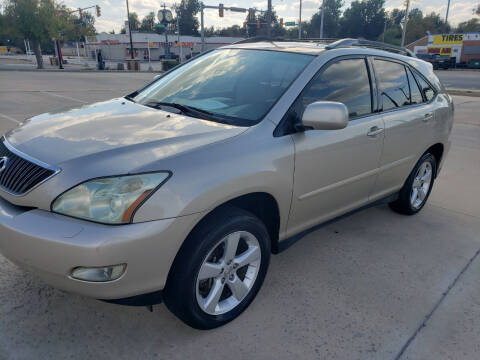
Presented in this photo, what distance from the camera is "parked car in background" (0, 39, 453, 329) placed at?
1880mm

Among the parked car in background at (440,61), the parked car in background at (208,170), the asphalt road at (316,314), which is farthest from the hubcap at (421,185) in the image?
the parked car in background at (440,61)

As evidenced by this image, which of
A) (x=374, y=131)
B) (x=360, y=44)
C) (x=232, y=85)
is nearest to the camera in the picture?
(x=232, y=85)

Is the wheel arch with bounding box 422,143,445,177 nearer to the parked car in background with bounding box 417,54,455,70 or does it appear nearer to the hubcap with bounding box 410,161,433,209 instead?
the hubcap with bounding box 410,161,433,209

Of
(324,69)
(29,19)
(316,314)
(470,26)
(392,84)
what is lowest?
(316,314)

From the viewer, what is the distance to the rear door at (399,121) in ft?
11.1

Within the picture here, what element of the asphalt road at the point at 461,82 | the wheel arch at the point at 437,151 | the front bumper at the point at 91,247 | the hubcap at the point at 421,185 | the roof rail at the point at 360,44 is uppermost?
the roof rail at the point at 360,44

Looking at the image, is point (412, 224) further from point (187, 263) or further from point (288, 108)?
point (187, 263)

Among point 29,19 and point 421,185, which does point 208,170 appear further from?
point 29,19

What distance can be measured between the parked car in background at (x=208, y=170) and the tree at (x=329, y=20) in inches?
3932

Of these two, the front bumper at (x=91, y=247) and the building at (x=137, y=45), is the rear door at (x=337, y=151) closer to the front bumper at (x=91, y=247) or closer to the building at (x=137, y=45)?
the front bumper at (x=91, y=247)

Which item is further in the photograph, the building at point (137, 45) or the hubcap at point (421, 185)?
the building at point (137, 45)

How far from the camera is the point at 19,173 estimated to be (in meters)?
2.09

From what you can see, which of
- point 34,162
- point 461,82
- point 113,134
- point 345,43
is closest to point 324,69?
point 345,43

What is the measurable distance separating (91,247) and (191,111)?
128 cm
